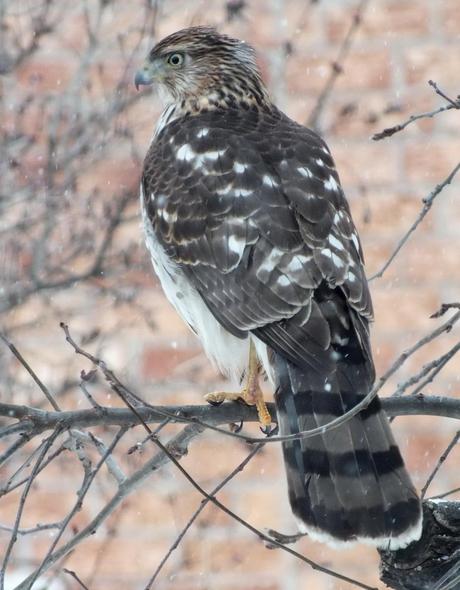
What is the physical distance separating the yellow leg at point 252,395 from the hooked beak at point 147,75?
876 mm

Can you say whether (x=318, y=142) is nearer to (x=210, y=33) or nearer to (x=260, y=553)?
(x=210, y=33)

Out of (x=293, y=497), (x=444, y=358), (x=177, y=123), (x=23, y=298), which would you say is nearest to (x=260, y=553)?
(x=23, y=298)

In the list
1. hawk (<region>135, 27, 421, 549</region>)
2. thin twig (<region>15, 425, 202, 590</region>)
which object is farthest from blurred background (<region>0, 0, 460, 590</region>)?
thin twig (<region>15, 425, 202, 590</region>)

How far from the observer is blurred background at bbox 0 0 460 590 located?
11.2 feet

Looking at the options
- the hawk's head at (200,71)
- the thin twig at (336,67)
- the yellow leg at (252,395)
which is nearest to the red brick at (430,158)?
the thin twig at (336,67)

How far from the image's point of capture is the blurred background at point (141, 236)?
135 inches

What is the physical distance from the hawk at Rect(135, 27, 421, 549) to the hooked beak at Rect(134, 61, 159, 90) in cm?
15

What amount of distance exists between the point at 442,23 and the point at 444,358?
235 cm

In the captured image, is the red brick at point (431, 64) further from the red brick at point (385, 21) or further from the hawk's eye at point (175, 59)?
the hawk's eye at point (175, 59)

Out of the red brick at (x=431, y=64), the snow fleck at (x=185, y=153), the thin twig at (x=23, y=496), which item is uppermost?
the red brick at (x=431, y=64)

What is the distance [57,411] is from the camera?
205 cm

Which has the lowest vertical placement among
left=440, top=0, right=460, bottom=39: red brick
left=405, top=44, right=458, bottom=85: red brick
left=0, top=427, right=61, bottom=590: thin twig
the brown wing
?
left=0, top=427, right=61, bottom=590: thin twig

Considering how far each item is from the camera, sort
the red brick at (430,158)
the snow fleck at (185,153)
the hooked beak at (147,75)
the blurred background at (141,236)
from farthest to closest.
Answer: the red brick at (430,158) < the blurred background at (141,236) < the hooked beak at (147,75) < the snow fleck at (185,153)

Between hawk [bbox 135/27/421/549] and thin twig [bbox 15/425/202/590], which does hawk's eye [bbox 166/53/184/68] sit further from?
thin twig [bbox 15/425/202/590]
